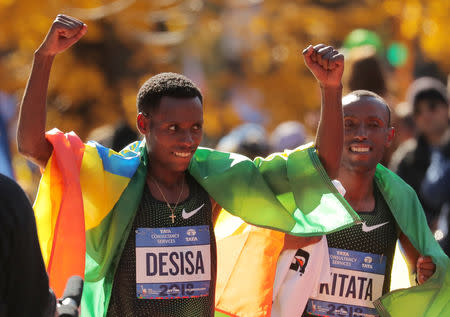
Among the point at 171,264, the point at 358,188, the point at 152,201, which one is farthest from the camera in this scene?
the point at 358,188

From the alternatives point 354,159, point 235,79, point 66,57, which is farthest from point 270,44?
point 354,159

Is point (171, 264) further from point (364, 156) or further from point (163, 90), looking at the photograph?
point (364, 156)

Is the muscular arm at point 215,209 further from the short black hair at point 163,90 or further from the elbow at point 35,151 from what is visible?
the elbow at point 35,151

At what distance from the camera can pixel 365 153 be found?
477 cm

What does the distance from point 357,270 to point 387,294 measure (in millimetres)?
217

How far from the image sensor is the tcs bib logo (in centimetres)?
463

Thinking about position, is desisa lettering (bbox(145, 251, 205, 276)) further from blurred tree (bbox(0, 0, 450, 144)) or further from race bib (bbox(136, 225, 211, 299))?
blurred tree (bbox(0, 0, 450, 144))

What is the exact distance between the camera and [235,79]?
1495cm

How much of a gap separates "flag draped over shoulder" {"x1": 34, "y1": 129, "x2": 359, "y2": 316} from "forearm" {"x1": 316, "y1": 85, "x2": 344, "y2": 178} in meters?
0.09

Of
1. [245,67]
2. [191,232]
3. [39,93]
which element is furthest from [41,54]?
[245,67]

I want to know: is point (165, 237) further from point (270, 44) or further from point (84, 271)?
point (270, 44)

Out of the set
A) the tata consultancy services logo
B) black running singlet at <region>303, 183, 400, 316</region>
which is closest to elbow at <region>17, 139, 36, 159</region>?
the tata consultancy services logo

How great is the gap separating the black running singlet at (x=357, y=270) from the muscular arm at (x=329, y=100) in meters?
0.46

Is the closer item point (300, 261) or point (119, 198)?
point (119, 198)
